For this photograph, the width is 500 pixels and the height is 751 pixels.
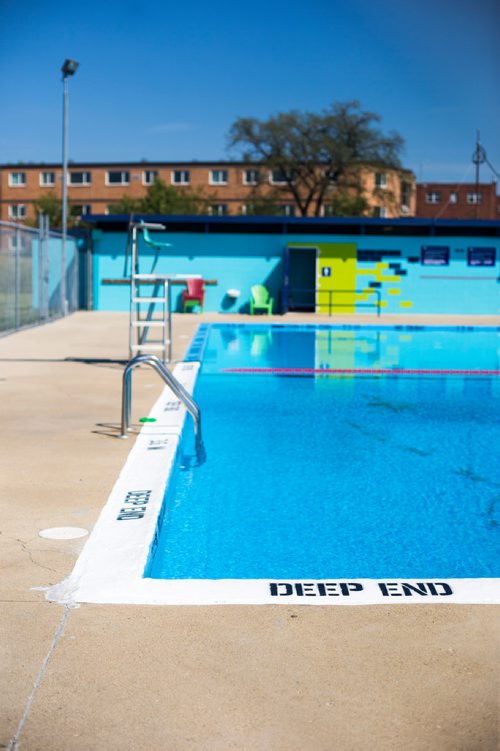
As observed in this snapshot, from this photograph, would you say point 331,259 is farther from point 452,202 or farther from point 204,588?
point 452,202

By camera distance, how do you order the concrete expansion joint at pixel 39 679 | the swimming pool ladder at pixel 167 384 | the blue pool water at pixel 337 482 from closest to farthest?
the concrete expansion joint at pixel 39 679
the blue pool water at pixel 337 482
the swimming pool ladder at pixel 167 384

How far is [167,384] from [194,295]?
2033 cm

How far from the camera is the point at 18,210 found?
6656 cm

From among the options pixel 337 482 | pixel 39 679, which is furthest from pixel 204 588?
pixel 337 482

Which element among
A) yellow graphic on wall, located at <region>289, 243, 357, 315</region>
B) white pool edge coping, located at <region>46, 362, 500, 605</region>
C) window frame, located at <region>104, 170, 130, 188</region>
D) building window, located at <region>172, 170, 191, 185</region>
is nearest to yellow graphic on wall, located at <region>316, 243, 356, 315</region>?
yellow graphic on wall, located at <region>289, 243, 357, 315</region>

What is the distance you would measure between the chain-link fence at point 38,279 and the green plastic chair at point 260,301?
534 cm

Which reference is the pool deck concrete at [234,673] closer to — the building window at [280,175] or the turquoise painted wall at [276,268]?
the turquoise painted wall at [276,268]

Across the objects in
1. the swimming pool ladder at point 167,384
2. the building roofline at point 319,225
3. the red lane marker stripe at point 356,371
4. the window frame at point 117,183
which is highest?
the window frame at point 117,183

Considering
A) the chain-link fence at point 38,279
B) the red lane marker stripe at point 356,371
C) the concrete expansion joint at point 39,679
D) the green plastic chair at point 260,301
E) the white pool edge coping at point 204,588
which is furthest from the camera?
the green plastic chair at point 260,301

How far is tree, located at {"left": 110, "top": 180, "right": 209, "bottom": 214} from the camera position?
57.2 meters

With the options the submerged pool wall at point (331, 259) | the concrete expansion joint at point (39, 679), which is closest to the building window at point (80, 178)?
the submerged pool wall at point (331, 259)

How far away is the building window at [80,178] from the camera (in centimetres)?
6419

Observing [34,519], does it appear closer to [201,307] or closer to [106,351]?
[106,351]

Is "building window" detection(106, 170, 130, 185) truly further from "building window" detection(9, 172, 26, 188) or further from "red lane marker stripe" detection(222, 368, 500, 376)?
"red lane marker stripe" detection(222, 368, 500, 376)
